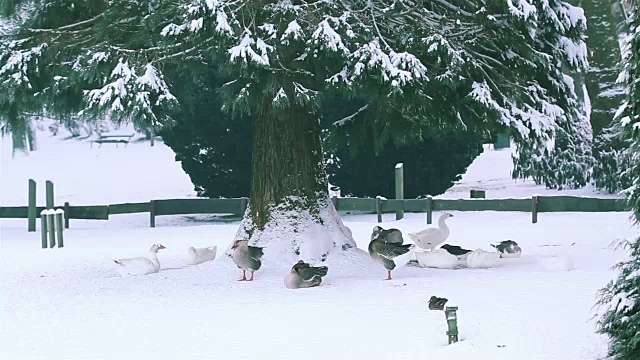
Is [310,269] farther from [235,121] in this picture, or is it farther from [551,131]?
[235,121]

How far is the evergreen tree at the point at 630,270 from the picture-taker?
249 inches

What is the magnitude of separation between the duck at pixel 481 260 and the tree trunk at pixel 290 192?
1.75 m

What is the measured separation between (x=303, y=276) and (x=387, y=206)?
8965 mm

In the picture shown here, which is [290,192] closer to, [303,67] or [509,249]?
[303,67]

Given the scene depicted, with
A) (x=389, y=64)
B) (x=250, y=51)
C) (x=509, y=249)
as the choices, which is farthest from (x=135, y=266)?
(x=509, y=249)

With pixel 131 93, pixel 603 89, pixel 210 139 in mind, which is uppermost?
pixel 603 89

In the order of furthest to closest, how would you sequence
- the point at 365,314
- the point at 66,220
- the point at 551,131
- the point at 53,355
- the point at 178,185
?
the point at 178,185 < the point at 66,220 < the point at 551,131 < the point at 365,314 < the point at 53,355

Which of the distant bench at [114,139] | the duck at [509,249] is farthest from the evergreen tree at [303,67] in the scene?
the distant bench at [114,139]

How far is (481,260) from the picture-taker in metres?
12.5

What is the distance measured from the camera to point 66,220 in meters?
20.6

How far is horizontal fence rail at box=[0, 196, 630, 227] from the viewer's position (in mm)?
18094

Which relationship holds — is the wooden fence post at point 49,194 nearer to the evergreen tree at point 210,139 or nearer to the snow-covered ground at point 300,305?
the snow-covered ground at point 300,305

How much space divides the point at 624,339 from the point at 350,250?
22.0 feet

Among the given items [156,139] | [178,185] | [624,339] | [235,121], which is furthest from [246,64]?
[156,139]
